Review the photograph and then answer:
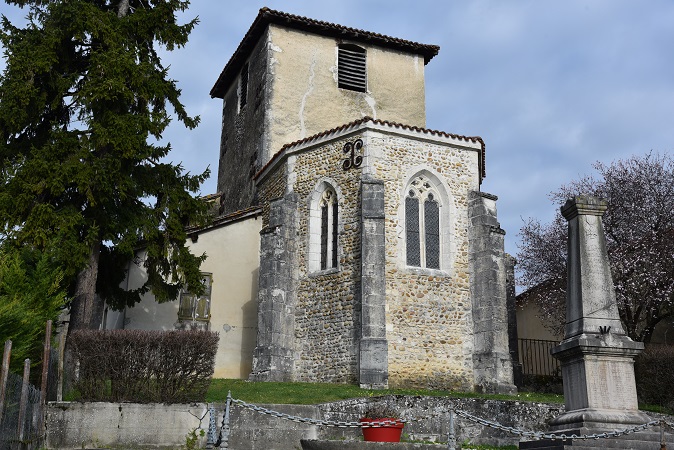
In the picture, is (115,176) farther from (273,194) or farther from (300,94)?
(300,94)

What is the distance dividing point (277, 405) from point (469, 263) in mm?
7949

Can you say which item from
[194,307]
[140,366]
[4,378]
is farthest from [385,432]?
[194,307]

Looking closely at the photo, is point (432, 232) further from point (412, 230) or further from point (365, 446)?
point (365, 446)

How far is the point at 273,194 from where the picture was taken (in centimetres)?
2042

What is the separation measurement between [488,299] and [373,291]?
2954mm

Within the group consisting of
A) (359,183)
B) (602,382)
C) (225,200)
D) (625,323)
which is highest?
(225,200)

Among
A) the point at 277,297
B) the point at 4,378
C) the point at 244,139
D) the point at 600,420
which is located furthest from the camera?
the point at 244,139

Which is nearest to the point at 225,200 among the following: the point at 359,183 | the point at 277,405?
the point at 359,183

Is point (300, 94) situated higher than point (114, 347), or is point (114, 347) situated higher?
point (300, 94)

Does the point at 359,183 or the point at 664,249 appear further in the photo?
the point at 664,249

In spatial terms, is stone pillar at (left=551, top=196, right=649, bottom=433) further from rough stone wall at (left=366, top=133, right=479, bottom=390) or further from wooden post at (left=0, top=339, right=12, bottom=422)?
wooden post at (left=0, top=339, right=12, bottom=422)

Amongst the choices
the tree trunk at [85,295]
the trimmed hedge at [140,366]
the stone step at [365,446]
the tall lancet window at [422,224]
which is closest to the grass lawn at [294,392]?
the trimmed hedge at [140,366]

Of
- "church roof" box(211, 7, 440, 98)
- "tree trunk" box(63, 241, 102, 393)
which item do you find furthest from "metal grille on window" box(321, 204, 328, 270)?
"church roof" box(211, 7, 440, 98)

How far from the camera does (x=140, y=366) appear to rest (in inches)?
436
